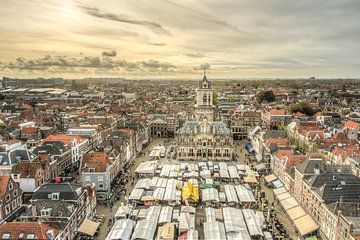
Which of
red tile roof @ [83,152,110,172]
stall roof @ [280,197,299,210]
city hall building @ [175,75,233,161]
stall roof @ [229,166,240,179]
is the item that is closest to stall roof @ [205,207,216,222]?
stall roof @ [280,197,299,210]

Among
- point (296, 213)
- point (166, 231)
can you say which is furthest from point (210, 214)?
point (296, 213)

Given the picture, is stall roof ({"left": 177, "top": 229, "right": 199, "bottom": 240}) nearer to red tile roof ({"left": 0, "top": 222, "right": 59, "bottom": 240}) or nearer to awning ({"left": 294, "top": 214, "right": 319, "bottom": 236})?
awning ({"left": 294, "top": 214, "right": 319, "bottom": 236})

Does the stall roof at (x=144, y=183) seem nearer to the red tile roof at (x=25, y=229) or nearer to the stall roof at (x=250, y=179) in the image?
the stall roof at (x=250, y=179)

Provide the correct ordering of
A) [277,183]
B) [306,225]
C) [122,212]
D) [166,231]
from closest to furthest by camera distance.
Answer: [166,231], [306,225], [122,212], [277,183]

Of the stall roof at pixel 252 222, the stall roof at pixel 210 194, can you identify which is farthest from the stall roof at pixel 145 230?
the stall roof at pixel 252 222

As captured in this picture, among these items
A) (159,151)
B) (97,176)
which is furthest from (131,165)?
(97,176)

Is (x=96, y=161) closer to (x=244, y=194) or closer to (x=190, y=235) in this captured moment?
(x=190, y=235)
